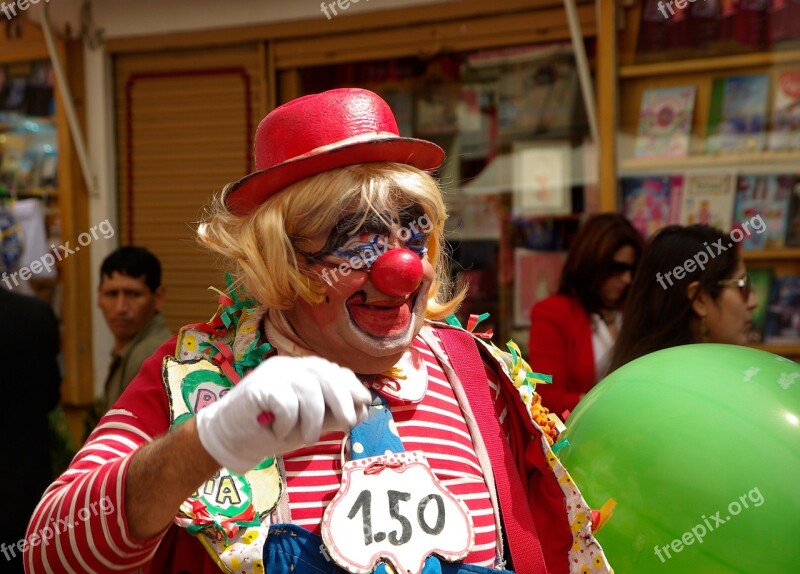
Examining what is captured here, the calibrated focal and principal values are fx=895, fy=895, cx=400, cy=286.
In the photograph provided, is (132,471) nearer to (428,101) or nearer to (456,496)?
(456,496)

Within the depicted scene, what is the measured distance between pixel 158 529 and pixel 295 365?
12.6 inches

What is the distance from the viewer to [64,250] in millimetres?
5098

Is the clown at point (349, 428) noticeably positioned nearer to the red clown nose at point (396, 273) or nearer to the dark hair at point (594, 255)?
the red clown nose at point (396, 273)

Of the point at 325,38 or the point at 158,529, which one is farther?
the point at 325,38

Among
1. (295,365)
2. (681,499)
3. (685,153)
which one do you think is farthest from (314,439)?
(685,153)

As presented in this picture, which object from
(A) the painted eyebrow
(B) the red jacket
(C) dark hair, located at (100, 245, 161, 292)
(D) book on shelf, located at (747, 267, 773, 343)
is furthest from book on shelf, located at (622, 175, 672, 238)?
(A) the painted eyebrow

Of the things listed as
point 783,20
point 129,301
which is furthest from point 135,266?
point 783,20

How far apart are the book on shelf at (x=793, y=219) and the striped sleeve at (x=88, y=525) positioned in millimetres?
3525

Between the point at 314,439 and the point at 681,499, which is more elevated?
the point at 314,439

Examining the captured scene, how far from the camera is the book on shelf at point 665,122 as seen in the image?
420 centimetres

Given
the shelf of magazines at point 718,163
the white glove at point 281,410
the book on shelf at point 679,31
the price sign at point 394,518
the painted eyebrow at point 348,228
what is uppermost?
the book on shelf at point 679,31

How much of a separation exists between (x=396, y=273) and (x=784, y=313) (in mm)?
3122

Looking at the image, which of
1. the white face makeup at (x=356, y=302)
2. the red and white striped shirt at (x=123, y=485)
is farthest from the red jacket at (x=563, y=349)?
the white face makeup at (x=356, y=302)

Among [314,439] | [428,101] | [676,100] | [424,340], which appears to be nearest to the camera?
[314,439]
